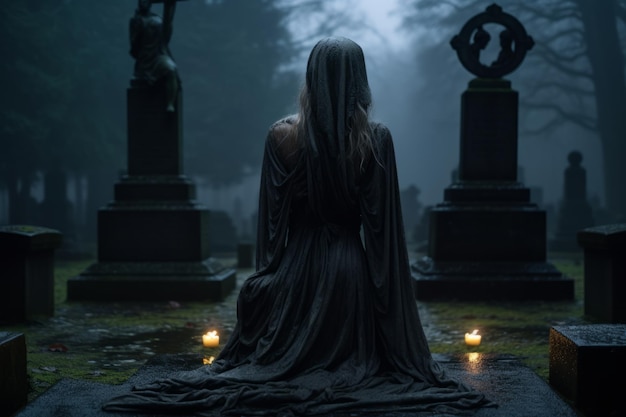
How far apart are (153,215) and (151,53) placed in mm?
2491

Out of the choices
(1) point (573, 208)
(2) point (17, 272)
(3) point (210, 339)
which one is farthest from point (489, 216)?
(1) point (573, 208)

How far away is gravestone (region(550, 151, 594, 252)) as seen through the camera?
74.2 feet

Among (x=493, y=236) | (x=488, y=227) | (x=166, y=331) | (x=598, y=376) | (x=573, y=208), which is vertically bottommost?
(x=166, y=331)

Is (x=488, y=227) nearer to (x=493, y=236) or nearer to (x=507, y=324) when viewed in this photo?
(x=493, y=236)

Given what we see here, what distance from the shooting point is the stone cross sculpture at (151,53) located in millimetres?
11539

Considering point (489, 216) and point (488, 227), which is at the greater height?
point (489, 216)

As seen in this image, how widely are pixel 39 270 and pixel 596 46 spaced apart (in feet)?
80.2

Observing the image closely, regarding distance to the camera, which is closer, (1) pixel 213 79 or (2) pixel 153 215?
(2) pixel 153 215

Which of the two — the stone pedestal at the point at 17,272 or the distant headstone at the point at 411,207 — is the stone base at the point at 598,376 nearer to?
the stone pedestal at the point at 17,272

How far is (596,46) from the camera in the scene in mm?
28375

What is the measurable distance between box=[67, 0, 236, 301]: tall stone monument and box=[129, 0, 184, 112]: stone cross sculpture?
0.01m

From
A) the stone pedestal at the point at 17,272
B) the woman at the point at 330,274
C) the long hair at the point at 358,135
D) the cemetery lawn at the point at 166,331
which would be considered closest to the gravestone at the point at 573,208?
the cemetery lawn at the point at 166,331

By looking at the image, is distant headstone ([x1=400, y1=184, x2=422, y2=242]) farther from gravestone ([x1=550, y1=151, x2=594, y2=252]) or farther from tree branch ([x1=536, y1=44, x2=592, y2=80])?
gravestone ([x1=550, y1=151, x2=594, y2=252])

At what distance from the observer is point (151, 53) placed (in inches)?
463
